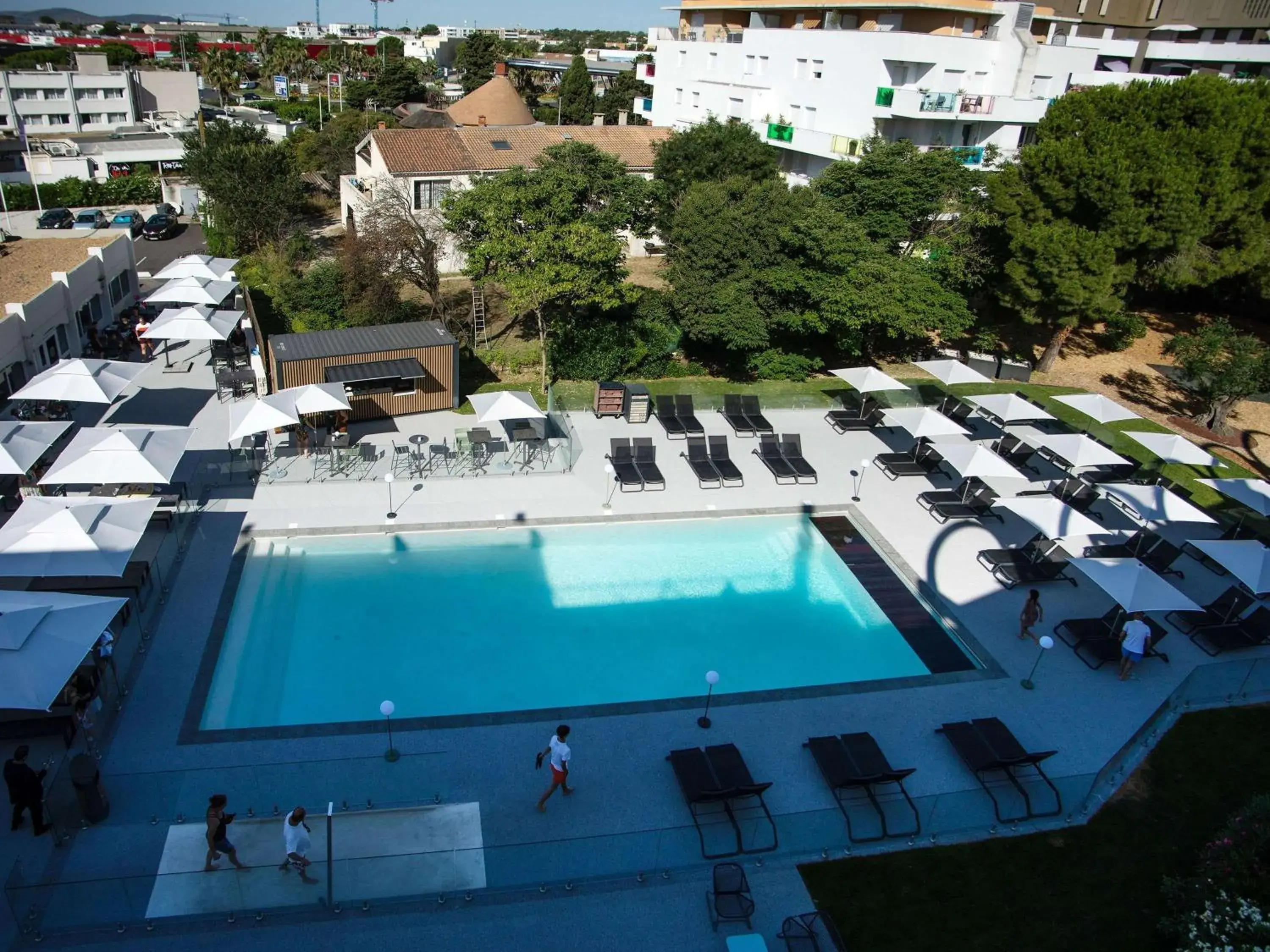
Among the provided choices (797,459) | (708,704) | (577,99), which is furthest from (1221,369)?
(577,99)

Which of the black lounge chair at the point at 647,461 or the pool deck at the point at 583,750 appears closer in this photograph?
the pool deck at the point at 583,750

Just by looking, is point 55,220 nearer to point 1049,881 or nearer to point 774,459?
point 774,459

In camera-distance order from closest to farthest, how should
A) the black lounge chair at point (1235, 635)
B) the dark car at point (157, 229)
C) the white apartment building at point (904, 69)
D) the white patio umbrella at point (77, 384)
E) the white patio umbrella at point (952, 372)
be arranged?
the black lounge chair at point (1235, 635)
the white patio umbrella at point (77, 384)
the white patio umbrella at point (952, 372)
the white apartment building at point (904, 69)
the dark car at point (157, 229)

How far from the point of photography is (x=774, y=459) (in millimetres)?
18531

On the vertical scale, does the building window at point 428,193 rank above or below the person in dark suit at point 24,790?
above

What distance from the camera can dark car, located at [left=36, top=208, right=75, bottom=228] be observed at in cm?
4109

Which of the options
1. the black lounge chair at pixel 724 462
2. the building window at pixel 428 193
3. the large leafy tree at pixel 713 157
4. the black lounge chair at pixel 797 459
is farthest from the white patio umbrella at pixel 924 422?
the building window at pixel 428 193

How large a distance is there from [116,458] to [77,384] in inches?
174

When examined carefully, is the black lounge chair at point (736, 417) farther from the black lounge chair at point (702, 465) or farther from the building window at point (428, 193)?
the building window at point (428, 193)

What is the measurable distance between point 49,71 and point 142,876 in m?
77.5

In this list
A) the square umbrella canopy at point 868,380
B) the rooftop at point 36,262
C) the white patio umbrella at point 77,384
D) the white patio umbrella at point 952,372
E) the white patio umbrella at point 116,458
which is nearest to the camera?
the white patio umbrella at point 116,458

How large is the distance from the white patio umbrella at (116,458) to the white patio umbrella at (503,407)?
549cm

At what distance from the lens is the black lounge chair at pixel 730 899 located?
8.79 meters

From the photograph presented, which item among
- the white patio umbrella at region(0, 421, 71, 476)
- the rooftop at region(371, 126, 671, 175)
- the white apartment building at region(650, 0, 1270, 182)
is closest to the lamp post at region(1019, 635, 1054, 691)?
the white patio umbrella at region(0, 421, 71, 476)
